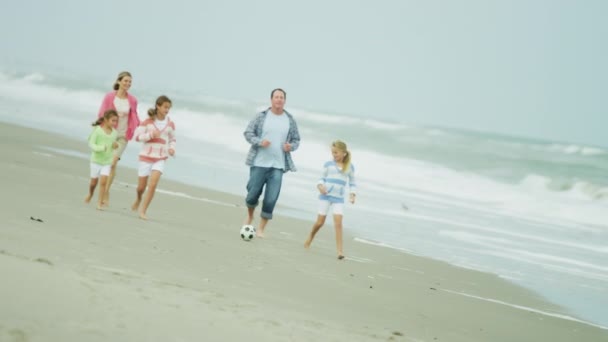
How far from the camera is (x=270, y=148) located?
973 centimetres

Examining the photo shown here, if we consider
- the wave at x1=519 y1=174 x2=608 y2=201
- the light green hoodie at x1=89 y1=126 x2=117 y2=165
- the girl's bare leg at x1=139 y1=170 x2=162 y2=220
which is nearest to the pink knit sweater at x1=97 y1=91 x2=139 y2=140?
the light green hoodie at x1=89 y1=126 x2=117 y2=165

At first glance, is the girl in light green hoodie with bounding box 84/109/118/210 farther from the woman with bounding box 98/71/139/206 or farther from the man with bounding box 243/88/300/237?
the man with bounding box 243/88/300/237

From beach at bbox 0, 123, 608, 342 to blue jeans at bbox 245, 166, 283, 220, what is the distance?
1.45 ft

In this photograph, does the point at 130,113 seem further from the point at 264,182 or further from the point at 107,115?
the point at 264,182

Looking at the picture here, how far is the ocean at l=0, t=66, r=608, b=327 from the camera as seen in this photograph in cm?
1175

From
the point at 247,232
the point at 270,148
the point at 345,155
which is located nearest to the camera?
the point at 247,232

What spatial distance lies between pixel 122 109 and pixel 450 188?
64.4 ft

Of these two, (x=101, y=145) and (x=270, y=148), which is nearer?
(x=101, y=145)

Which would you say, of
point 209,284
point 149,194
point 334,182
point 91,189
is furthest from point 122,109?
point 209,284

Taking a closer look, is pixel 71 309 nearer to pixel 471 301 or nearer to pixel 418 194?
pixel 471 301

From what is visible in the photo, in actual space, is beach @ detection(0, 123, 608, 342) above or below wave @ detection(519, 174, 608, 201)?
below

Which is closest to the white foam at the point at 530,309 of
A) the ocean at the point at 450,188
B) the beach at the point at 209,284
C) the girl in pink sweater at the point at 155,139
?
the beach at the point at 209,284

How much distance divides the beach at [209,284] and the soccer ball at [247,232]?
16 centimetres

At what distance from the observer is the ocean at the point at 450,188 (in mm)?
11750
